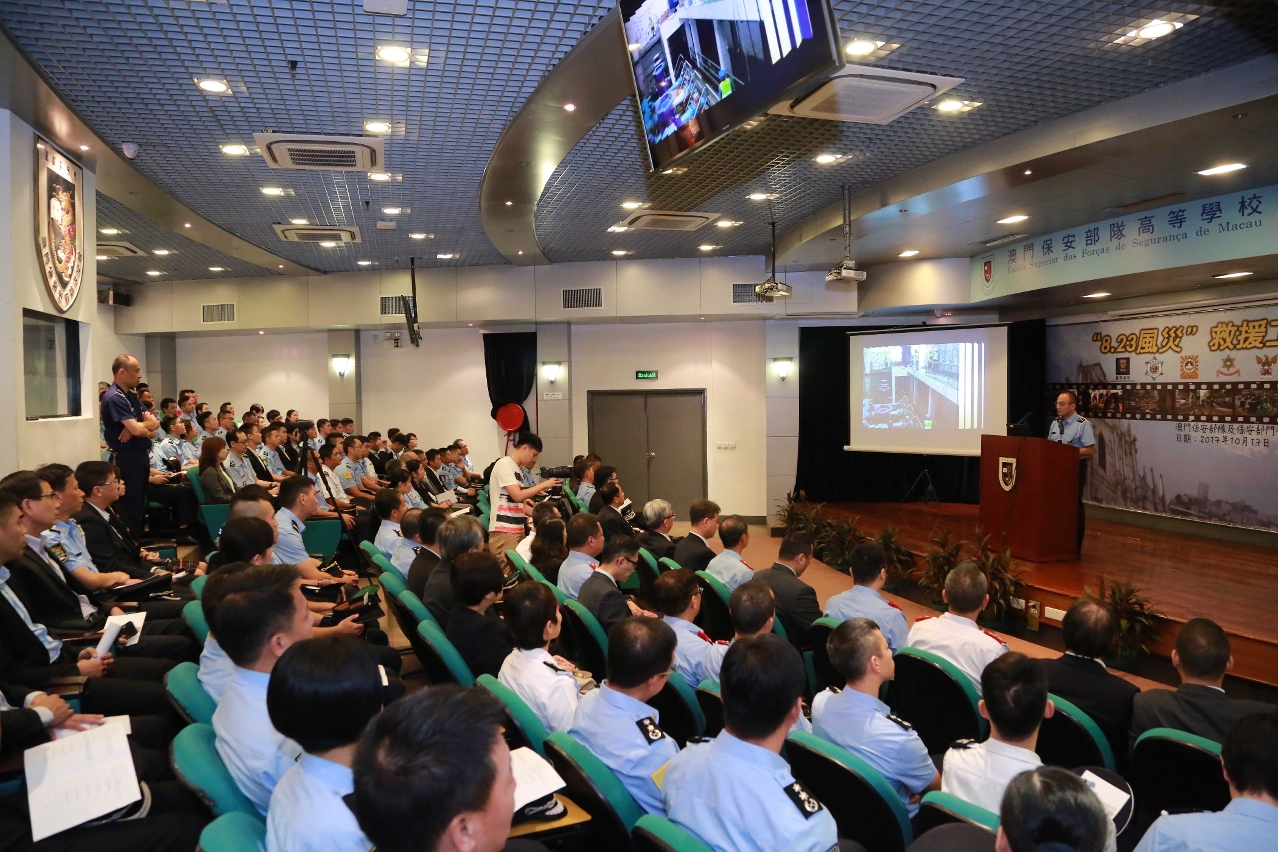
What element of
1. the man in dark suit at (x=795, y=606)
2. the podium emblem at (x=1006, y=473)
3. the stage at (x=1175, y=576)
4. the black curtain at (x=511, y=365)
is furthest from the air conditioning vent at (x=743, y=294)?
the man in dark suit at (x=795, y=606)

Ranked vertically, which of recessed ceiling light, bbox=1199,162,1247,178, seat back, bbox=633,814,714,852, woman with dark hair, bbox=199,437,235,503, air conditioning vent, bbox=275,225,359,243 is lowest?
seat back, bbox=633,814,714,852

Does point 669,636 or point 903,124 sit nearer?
point 669,636

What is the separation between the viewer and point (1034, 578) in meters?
5.87

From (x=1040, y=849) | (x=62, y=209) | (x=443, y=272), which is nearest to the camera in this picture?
(x=1040, y=849)

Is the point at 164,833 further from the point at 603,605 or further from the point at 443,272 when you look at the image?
the point at 443,272

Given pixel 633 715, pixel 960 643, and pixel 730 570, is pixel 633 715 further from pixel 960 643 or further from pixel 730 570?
pixel 730 570

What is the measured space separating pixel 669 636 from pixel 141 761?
5.23 ft

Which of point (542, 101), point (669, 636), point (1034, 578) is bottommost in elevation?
point (1034, 578)

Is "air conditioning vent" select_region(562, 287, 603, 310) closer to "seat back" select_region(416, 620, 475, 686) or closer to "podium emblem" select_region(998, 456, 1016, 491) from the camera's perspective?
"podium emblem" select_region(998, 456, 1016, 491)

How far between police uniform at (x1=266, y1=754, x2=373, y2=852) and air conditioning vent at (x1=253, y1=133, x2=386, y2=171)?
480cm

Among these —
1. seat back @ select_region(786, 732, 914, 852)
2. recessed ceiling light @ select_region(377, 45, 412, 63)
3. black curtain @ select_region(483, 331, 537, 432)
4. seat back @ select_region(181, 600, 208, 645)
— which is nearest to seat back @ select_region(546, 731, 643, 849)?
seat back @ select_region(786, 732, 914, 852)

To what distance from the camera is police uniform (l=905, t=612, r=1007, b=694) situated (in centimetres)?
306

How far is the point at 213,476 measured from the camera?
647cm

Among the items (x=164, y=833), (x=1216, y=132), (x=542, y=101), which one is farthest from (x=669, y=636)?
(x=1216, y=132)
